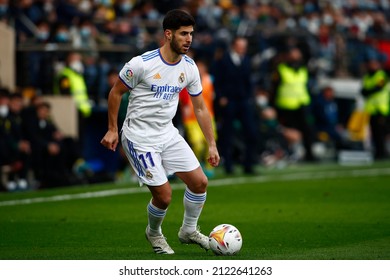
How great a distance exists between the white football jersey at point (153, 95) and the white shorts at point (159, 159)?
69mm

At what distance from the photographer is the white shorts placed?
1055 cm

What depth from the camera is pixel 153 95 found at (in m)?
10.7

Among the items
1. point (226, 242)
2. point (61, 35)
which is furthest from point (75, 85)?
point (226, 242)

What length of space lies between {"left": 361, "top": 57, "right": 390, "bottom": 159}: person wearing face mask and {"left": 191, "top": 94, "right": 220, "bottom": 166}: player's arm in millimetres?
17087

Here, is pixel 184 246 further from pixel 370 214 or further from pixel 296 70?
pixel 296 70

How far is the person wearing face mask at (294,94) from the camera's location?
2589 centimetres

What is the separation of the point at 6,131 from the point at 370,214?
7898 millimetres

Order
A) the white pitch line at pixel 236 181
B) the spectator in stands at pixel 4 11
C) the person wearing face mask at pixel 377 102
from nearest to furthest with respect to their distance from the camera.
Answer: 1. the white pitch line at pixel 236 181
2. the spectator in stands at pixel 4 11
3. the person wearing face mask at pixel 377 102

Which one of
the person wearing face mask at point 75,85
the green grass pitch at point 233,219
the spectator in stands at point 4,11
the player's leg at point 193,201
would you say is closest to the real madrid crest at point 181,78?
the player's leg at point 193,201

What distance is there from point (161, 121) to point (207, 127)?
1.64 feet

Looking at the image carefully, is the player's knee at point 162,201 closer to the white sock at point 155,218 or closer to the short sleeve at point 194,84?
the white sock at point 155,218

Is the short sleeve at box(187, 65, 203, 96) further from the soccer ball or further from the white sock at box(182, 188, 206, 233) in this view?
the soccer ball

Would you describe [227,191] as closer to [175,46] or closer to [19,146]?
[19,146]

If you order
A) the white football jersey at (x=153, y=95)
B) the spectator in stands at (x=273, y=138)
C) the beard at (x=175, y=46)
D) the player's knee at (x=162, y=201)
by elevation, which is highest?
the beard at (x=175, y=46)
